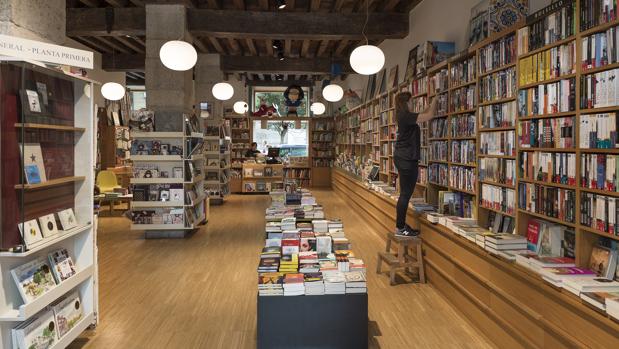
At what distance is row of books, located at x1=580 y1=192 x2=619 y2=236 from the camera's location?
8.89 feet

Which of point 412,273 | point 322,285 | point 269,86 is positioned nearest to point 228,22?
point 412,273

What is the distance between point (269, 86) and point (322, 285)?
15.5m

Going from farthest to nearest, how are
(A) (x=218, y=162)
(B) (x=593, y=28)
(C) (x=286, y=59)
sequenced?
(C) (x=286, y=59) → (A) (x=218, y=162) → (B) (x=593, y=28)

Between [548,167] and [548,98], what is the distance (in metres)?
0.48

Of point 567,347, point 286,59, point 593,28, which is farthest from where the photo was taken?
point 286,59

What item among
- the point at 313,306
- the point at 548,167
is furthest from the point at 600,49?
the point at 313,306

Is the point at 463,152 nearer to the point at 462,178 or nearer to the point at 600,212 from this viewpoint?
the point at 462,178

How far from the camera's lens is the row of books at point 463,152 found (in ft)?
15.9

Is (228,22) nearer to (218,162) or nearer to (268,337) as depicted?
(218,162)

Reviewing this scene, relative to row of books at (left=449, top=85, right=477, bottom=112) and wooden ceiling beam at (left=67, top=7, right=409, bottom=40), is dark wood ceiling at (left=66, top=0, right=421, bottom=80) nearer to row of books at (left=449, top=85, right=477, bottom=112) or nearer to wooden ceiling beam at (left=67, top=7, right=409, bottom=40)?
wooden ceiling beam at (left=67, top=7, right=409, bottom=40)

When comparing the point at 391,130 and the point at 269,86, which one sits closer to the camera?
the point at 391,130

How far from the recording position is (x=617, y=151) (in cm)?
266

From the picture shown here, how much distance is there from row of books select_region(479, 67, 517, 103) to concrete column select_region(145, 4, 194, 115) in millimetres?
5024

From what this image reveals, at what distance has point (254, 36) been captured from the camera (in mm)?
8641
